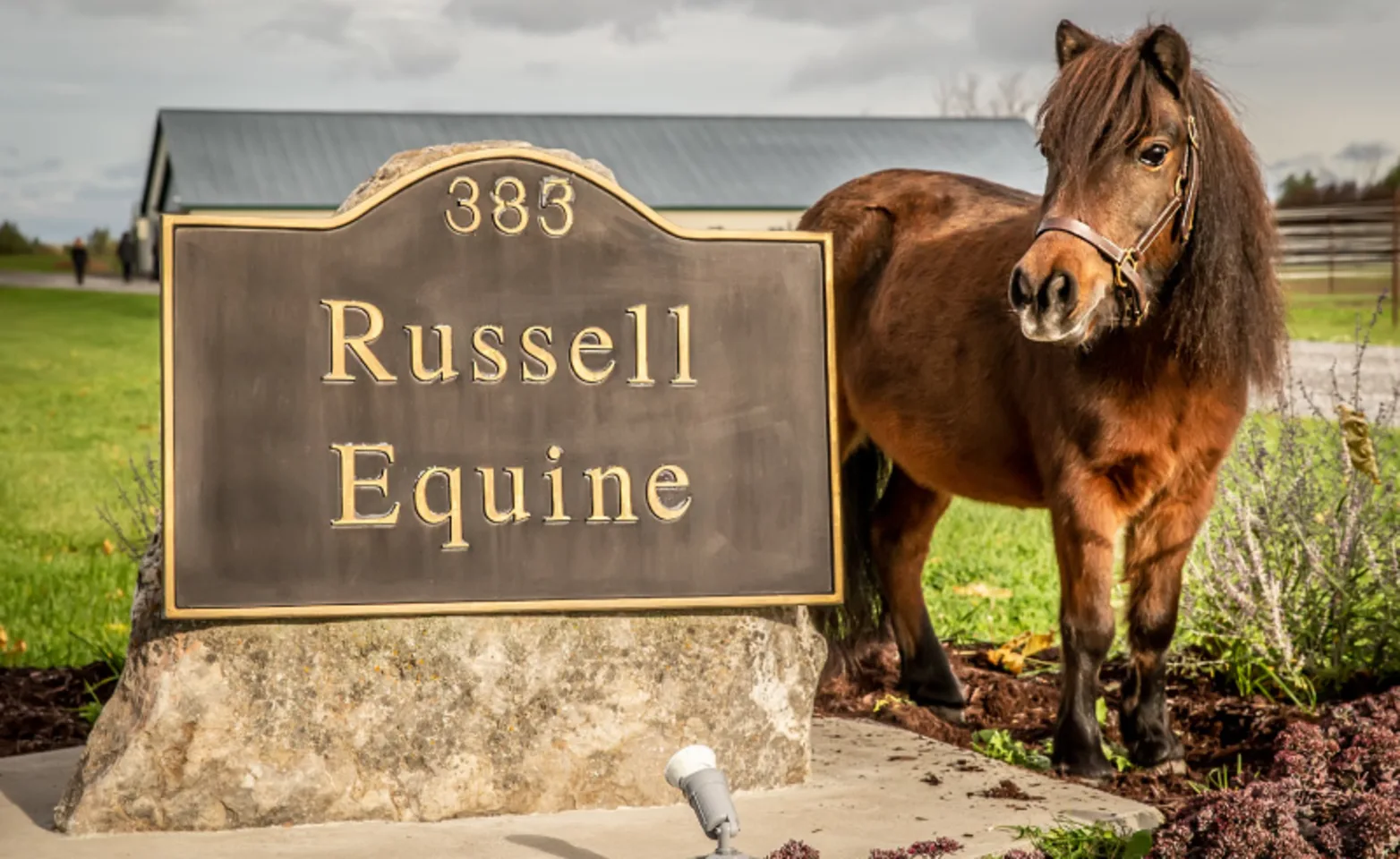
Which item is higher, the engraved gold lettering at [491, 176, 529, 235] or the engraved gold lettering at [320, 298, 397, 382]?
the engraved gold lettering at [491, 176, 529, 235]

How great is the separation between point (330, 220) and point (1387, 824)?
2997 millimetres

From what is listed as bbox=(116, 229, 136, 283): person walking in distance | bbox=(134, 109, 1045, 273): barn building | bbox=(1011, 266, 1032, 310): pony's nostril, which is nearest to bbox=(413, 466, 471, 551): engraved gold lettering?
bbox=(1011, 266, 1032, 310): pony's nostril

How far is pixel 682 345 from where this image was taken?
174 inches

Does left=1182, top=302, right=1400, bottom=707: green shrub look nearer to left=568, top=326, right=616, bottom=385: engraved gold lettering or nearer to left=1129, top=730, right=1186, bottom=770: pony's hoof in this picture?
left=1129, top=730, right=1186, bottom=770: pony's hoof

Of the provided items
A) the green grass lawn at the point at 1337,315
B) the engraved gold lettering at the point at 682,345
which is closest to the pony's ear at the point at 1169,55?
the engraved gold lettering at the point at 682,345

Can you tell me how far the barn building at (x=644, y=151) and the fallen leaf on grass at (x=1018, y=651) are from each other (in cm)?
2548

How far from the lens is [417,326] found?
4246 mm

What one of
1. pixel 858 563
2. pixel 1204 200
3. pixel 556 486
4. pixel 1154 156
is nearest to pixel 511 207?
pixel 556 486

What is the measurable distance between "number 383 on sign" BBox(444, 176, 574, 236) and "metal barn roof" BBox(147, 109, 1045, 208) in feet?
93.8

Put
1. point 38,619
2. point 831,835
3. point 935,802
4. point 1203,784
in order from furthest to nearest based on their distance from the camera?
point 38,619, point 1203,784, point 935,802, point 831,835

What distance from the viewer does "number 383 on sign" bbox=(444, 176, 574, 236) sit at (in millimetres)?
4293

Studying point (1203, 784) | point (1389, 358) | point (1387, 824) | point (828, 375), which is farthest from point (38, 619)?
point (1389, 358)

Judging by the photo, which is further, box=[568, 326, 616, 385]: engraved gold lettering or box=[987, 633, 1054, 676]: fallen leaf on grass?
box=[987, 633, 1054, 676]: fallen leaf on grass

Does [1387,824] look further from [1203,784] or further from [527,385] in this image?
[527,385]
